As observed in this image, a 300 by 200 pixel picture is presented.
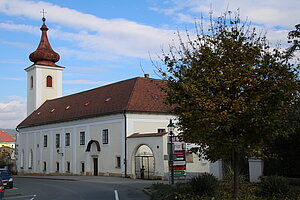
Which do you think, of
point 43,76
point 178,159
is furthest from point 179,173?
point 43,76

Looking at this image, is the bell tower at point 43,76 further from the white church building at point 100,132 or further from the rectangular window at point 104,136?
the rectangular window at point 104,136

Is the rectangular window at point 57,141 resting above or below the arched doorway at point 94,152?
above

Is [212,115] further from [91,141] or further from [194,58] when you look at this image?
[91,141]

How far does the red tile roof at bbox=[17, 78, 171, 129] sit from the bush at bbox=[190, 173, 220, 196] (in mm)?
17221

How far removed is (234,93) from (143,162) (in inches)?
919

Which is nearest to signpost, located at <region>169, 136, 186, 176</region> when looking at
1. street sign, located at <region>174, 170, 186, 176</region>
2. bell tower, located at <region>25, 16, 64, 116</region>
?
street sign, located at <region>174, 170, 186, 176</region>

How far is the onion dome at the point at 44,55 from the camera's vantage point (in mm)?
59750

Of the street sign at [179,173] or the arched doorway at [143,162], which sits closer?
the street sign at [179,173]

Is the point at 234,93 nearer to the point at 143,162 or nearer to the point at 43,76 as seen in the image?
the point at 143,162

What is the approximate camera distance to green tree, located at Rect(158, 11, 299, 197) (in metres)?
12.2

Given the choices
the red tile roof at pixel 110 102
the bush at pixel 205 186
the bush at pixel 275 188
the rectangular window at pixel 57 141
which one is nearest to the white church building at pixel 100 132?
the red tile roof at pixel 110 102

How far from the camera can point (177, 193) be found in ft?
48.5

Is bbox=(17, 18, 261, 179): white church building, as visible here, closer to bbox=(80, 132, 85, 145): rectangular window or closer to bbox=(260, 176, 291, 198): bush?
bbox=(80, 132, 85, 145): rectangular window

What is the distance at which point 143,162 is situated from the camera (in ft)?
116
